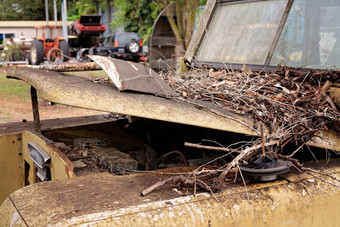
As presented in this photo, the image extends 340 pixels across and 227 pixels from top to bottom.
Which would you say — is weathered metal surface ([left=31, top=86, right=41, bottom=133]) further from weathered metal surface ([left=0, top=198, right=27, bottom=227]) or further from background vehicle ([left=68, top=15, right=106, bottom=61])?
background vehicle ([left=68, top=15, right=106, bottom=61])

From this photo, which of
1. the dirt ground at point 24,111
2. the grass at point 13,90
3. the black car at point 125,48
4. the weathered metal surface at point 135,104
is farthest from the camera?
the black car at point 125,48

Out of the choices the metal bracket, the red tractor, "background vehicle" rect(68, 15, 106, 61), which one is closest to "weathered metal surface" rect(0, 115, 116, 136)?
the metal bracket

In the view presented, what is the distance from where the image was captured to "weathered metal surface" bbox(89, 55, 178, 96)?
1.94 metres

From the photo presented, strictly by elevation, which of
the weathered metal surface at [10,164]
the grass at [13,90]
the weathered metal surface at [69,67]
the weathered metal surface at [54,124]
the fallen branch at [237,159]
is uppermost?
the weathered metal surface at [69,67]

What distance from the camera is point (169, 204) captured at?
5.32ft

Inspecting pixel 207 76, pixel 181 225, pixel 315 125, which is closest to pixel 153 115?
pixel 181 225

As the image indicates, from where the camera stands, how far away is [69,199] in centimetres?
164

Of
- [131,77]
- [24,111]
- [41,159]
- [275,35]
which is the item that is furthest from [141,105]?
[24,111]

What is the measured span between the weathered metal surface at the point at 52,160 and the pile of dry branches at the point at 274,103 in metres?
0.62

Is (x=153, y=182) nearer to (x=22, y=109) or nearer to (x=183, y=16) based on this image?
(x=183, y=16)

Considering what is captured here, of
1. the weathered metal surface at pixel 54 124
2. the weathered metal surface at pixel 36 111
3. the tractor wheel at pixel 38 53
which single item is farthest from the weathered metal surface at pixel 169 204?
the tractor wheel at pixel 38 53

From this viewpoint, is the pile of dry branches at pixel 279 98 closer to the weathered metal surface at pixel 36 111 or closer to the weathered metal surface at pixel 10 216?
the weathered metal surface at pixel 36 111

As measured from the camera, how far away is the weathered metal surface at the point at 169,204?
5.01 ft

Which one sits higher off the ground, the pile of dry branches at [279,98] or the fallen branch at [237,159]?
the pile of dry branches at [279,98]
